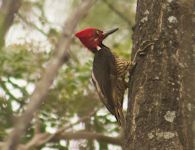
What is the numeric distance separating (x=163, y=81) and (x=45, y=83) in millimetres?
1692

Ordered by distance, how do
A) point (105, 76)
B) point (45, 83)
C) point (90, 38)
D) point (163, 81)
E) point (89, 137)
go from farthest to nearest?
point (90, 38)
point (105, 76)
point (89, 137)
point (163, 81)
point (45, 83)

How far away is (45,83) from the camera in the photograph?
52.8 inches

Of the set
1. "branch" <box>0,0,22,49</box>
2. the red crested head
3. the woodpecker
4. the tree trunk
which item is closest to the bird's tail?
the woodpecker

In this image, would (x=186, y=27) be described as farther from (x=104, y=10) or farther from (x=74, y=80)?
(x=104, y=10)

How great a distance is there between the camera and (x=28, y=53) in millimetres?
4594

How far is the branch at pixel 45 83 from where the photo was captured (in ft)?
4.18

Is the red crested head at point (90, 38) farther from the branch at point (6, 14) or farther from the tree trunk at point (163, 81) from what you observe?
the branch at point (6, 14)

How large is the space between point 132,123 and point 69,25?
164 cm

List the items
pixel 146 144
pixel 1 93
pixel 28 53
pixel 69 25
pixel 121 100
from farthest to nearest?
pixel 28 53 < pixel 121 100 < pixel 146 144 < pixel 1 93 < pixel 69 25

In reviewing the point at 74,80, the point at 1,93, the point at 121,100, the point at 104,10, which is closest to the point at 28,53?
the point at 74,80

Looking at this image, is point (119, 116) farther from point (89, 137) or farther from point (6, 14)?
point (6, 14)

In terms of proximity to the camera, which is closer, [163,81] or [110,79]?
[163,81]

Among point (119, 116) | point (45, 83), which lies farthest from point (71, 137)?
point (45, 83)

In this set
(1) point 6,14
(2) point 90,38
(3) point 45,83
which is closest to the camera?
(3) point 45,83
